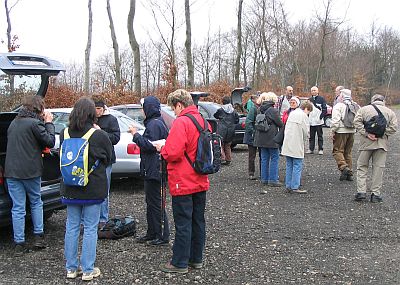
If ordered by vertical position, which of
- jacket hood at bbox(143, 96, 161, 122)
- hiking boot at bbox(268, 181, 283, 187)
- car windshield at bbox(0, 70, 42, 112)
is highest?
car windshield at bbox(0, 70, 42, 112)

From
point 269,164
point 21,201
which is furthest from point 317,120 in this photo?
point 21,201

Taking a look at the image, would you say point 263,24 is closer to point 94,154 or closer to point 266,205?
point 266,205

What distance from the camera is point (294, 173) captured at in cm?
839

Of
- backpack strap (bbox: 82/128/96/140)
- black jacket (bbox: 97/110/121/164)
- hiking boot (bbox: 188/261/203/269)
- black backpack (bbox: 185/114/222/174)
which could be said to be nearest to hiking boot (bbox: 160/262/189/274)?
hiking boot (bbox: 188/261/203/269)

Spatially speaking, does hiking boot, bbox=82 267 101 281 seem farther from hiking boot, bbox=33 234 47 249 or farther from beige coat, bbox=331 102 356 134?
beige coat, bbox=331 102 356 134

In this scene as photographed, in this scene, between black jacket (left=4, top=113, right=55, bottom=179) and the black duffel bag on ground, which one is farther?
the black duffel bag on ground

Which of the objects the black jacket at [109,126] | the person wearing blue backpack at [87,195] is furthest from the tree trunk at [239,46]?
the person wearing blue backpack at [87,195]

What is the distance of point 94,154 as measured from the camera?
168 inches

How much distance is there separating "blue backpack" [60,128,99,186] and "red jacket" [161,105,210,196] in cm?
76

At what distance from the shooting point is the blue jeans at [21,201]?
16.6 feet

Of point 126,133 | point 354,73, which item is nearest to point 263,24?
point 354,73

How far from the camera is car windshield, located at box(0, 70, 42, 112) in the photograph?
238 inches

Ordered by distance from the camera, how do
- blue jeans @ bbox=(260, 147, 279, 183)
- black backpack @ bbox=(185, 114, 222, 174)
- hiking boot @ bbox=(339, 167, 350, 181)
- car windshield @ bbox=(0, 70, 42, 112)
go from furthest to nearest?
hiking boot @ bbox=(339, 167, 350, 181), blue jeans @ bbox=(260, 147, 279, 183), car windshield @ bbox=(0, 70, 42, 112), black backpack @ bbox=(185, 114, 222, 174)

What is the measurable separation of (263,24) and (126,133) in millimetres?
31229
